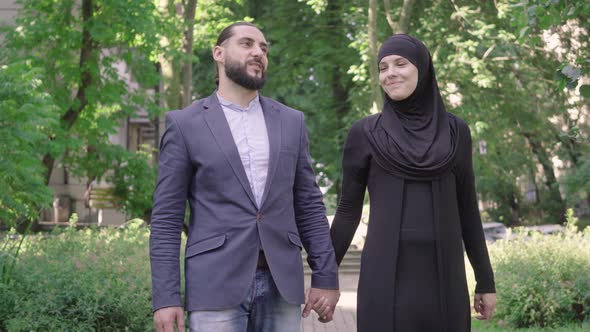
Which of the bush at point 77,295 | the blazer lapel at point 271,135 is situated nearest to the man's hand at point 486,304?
the blazer lapel at point 271,135

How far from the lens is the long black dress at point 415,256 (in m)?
4.59

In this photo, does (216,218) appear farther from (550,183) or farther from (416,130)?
(550,183)

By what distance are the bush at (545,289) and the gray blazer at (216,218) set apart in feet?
24.0

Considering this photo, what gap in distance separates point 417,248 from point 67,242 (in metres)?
7.98

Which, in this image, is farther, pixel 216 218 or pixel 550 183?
pixel 550 183

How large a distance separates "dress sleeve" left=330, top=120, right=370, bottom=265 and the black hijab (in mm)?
112

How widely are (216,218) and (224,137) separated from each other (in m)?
0.39

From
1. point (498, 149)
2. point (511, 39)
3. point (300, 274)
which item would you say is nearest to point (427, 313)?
point (300, 274)

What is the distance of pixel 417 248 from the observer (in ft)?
15.2

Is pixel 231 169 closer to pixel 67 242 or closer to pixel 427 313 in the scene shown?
pixel 427 313

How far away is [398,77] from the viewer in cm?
473

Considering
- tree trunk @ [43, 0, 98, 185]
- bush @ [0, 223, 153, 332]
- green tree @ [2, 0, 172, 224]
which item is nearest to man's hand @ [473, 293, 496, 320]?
bush @ [0, 223, 153, 332]

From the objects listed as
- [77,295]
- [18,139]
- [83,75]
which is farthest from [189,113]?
[83,75]

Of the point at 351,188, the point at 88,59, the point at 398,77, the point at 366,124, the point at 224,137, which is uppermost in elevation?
the point at 88,59
